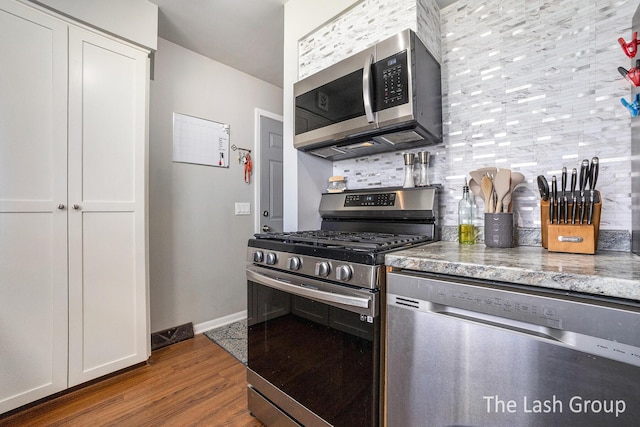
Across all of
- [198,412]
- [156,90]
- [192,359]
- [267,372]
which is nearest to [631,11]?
[267,372]

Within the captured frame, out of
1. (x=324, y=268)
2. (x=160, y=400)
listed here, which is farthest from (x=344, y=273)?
A: (x=160, y=400)

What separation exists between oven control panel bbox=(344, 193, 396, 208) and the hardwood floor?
127 cm

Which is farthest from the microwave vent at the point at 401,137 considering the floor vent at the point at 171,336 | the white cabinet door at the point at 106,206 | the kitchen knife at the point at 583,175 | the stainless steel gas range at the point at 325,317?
the floor vent at the point at 171,336

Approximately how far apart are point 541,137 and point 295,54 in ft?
4.81

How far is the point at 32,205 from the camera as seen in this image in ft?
4.75

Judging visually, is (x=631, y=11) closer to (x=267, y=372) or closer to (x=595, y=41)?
(x=595, y=41)

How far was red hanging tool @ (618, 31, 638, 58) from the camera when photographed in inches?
37.6

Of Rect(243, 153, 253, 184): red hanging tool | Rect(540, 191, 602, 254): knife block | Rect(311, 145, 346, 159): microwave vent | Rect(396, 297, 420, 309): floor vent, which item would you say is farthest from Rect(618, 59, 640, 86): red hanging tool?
Rect(243, 153, 253, 184): red hanging tool

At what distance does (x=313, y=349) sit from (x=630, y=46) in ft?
5.29

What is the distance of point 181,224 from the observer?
92.9 inches

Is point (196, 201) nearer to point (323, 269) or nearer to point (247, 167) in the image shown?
point (247, 167)

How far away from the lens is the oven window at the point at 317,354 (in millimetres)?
955

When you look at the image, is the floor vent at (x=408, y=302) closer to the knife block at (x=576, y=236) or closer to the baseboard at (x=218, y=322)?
the knife block at (x=576, y=236)

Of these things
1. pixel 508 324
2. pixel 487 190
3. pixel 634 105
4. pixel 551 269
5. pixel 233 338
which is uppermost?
pixel 634 105
